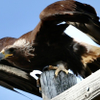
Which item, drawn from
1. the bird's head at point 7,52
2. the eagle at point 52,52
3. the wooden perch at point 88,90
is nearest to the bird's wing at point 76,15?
the eagle at point 52,52

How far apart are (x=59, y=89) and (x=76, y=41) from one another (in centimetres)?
156

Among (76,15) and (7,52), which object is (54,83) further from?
(7,52)

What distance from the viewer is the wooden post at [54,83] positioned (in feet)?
8.04

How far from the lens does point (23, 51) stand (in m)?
4.00

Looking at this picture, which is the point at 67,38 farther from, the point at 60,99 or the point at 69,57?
the point at 60,99

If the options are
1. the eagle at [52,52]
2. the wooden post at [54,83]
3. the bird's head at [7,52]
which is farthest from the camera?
the bird's head at [7,52]

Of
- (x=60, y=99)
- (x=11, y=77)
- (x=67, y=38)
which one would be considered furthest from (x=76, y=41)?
(x=60, y=99)

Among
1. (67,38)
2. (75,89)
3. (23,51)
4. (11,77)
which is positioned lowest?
(11,77)

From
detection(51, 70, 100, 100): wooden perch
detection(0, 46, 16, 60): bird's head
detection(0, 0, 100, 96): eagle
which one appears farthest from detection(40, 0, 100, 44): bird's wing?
detection(51, 70, 100, 100): wooden perch

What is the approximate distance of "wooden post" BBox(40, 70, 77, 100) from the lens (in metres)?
2.45

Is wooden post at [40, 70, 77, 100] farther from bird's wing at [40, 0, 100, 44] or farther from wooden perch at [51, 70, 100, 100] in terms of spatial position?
bird's wing at [40, 0, 100, 44]

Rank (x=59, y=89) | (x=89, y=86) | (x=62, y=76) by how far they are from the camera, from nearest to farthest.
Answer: (x=89, y=86) → (x=59, y=89) → (x=62, y=76)

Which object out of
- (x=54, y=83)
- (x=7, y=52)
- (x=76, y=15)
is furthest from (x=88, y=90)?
(x=7, y=52)

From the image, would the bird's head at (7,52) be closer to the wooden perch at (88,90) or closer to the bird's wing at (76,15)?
the bird's wing at (76,15)
